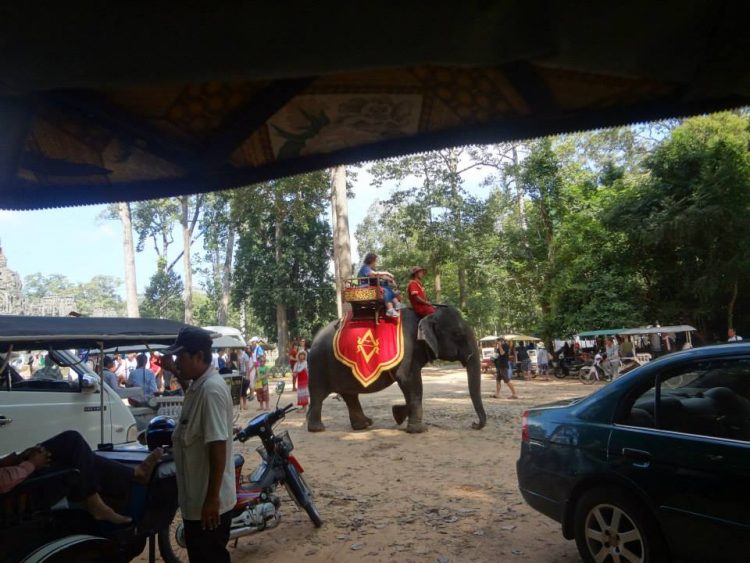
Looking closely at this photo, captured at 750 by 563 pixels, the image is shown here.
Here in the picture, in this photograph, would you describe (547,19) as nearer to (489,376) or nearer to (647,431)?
(647,431)

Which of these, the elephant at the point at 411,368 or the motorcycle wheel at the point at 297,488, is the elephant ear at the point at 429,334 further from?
the motorcycle wheel at the point at 297,488

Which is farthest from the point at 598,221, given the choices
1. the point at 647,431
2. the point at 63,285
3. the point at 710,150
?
the point at 63,285

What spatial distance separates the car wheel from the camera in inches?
125

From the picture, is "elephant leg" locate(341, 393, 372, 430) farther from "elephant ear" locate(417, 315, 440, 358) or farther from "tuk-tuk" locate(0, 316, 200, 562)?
"tuk-tuk" locate(0, 316, 200, 562)

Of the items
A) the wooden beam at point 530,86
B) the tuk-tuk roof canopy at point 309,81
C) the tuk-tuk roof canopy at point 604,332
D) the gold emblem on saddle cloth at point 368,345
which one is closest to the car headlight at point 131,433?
the gold emblem on saddle cloth at point 368,345

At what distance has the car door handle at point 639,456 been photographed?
10.8ft

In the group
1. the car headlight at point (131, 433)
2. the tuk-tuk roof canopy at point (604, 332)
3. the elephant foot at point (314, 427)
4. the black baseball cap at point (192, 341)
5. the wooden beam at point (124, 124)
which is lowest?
the elephant foot at point (314, 427)

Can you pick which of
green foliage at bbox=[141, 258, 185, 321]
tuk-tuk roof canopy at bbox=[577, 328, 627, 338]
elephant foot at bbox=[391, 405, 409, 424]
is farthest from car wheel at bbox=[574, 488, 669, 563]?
green foliage at bbox=[141, 258, 185, 321]

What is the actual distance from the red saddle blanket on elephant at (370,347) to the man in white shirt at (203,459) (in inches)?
249

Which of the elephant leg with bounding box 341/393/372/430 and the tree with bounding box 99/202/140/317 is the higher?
the tree with bounding box 99/202/140/317

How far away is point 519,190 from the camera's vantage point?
1009 inches

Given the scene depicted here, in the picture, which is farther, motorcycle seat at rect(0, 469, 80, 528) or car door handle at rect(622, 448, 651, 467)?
car door handle at rect(622, 448, 651, 467)

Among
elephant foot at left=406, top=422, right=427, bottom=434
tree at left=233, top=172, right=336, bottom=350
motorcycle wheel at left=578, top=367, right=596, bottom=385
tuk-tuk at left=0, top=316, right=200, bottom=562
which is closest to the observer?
tuk-tuk at left=0, top=316, right=200, bottom=562

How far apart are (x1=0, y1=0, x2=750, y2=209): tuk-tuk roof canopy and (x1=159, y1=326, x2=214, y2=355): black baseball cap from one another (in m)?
0.83
